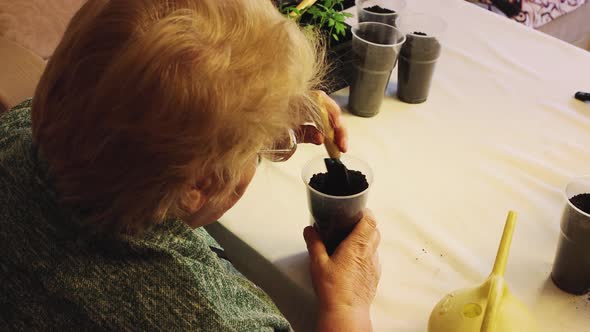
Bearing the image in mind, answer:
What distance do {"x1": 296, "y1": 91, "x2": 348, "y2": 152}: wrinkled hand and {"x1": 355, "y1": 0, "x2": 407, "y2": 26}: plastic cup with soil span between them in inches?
10.8

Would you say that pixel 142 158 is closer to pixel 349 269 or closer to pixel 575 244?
pixel 349 269

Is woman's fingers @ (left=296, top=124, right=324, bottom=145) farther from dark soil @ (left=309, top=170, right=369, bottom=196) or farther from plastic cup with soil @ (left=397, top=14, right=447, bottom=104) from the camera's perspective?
plastic cup with soil @ (left=397, top=14, right=447, bottom=104)

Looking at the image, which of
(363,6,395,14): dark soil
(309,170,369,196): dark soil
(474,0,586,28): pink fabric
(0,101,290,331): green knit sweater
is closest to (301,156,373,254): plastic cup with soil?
(309,170,369,196): dark soil

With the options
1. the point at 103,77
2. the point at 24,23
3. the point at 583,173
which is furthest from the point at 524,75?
the point at 24,23

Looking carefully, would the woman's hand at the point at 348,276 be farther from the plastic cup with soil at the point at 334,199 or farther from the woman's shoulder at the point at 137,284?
the woman's shoulder at the point at 137,284

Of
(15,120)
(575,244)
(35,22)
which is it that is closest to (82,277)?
(15,120)

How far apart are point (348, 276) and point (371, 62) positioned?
19.3 inches

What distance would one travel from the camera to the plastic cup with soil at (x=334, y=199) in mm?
791

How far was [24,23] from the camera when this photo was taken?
140 cm

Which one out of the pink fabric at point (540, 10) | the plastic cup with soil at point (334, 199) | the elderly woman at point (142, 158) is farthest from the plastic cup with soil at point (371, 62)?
the pink fabric at point (540, 10)

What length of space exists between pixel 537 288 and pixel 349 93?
1.81ft

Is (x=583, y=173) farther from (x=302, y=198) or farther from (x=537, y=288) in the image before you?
(x=302, y=198)

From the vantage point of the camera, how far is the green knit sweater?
59 centimetres

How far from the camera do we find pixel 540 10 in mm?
2297
